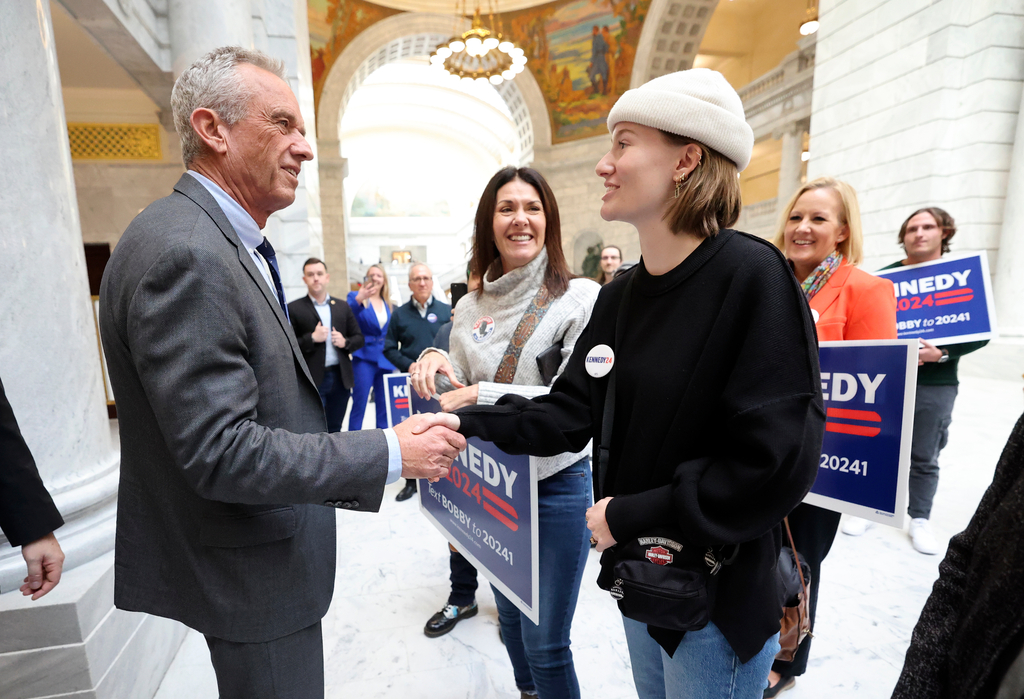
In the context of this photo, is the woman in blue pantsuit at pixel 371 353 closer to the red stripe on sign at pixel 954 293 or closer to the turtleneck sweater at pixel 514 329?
the turtleneck sweater at pixel 514 329

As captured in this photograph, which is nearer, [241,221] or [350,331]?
[241,221]

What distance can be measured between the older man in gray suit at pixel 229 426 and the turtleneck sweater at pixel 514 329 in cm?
44

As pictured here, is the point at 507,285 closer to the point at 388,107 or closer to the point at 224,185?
the point at 224,185

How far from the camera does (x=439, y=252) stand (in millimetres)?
40719

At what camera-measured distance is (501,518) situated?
1.67 meters

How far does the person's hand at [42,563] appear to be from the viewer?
139 centimetres

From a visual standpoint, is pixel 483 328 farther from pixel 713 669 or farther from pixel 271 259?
pixel 713 669

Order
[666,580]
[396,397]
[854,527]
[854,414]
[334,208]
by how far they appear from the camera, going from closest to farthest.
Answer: [666,580] < [854,414] < [854,527] < [396,397] < [334,208]

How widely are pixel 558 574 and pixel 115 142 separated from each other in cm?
665

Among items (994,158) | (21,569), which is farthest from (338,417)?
→ (994,158)

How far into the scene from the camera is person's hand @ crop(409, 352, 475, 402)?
1.87m

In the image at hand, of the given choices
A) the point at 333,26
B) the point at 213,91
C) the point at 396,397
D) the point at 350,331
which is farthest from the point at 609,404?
the point at 333,26

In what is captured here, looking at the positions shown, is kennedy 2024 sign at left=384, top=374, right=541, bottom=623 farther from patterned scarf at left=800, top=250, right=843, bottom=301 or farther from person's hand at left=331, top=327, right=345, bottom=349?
person's hand at left=331, top=327, right=345, bottom=349

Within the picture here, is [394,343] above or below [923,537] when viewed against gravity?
above
